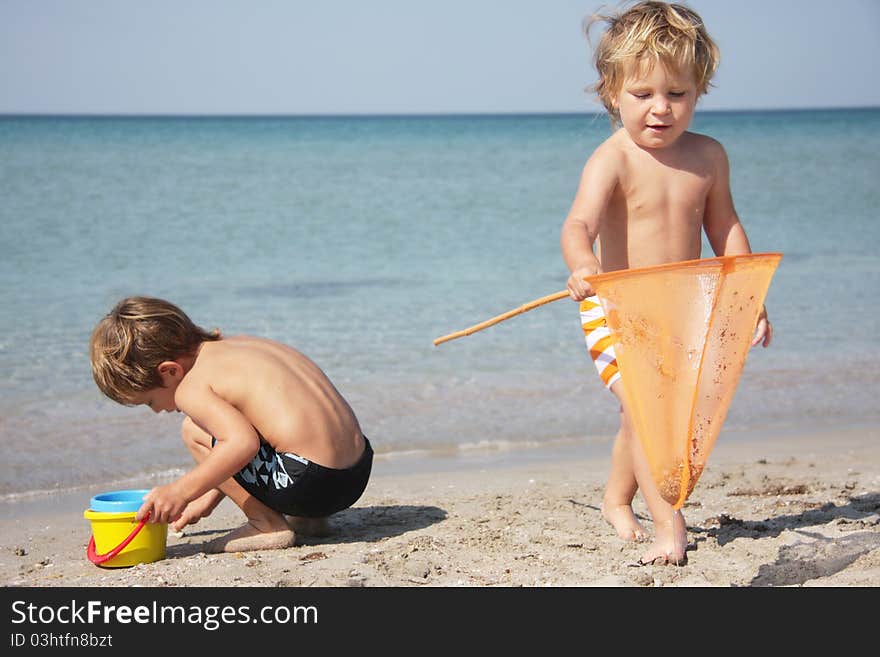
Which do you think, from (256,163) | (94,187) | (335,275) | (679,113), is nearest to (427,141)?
(256,163)

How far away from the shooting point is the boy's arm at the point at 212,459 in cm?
299

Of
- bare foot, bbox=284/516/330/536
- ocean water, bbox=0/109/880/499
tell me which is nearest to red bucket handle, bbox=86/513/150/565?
bare foot, bbox=284/516/330/536

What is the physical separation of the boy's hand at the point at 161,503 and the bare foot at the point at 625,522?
1.31 meters

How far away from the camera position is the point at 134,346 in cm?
306

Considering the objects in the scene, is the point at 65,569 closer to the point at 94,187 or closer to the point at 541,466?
the point at 541,466

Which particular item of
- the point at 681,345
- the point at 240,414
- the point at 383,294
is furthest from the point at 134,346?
the point at 383,294

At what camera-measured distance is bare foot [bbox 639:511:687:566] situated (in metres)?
2.94

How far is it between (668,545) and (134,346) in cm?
159

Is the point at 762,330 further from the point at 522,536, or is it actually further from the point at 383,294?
the point at 383,294

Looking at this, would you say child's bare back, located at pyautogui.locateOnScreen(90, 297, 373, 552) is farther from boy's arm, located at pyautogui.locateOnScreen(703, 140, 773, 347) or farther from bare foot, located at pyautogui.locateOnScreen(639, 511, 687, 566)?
boy's arm, located at pyautogui.locateOnScreen(703, 140, 773, 347)

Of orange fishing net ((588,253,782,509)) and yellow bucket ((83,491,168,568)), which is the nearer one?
orange fishing net ((588,253,782,509))

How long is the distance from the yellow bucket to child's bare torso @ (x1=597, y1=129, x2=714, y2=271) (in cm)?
158

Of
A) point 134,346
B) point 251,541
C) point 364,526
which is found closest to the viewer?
point 134,346

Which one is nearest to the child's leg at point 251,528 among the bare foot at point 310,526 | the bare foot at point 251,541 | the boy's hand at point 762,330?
the bare foot at point 251,541
